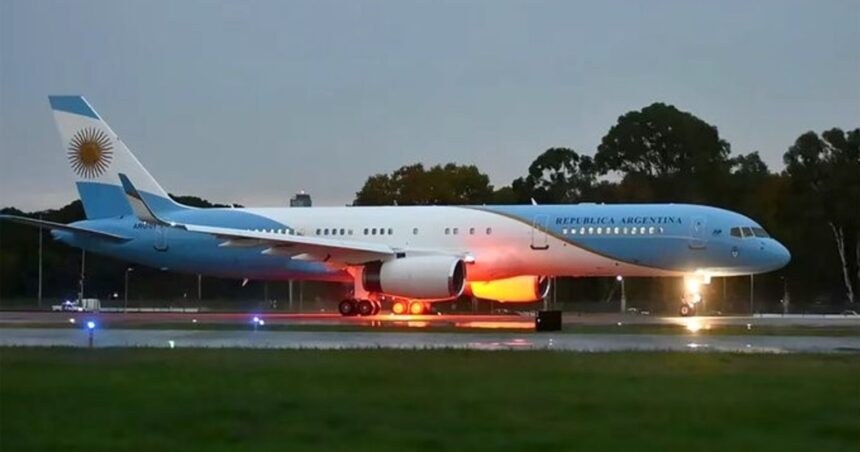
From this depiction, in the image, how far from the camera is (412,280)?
40.2 metres

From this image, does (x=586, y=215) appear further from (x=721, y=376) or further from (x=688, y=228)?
(x=721, y=376)

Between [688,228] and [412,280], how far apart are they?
870 cm

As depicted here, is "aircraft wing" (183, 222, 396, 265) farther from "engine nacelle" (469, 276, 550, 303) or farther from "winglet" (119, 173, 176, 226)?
"engine nacelle" (469, 276, 550, 303)

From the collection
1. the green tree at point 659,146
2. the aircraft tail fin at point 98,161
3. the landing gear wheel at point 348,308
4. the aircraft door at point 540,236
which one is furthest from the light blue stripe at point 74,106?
the green tree at point 659,146

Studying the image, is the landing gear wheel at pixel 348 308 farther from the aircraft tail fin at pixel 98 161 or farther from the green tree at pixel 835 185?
the green tree at pixel 835 185

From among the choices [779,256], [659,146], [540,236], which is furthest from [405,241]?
[659,146]

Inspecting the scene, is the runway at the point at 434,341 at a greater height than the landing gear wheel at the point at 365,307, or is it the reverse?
the landing gear wheel at the point at 365,307

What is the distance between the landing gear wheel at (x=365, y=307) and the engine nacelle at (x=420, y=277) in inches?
36.4

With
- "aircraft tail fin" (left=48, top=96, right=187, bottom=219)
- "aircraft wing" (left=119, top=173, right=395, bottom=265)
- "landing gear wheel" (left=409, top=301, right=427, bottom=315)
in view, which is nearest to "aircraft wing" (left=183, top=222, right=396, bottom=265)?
"aircraft wing" (left=119, top=173, right=395, bottom=265)

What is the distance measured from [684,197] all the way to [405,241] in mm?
28344

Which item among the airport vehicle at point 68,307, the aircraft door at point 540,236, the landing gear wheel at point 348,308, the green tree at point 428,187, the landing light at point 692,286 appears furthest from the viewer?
the green tree at point 428,187

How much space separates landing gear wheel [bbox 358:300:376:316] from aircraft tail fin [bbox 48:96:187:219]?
1081 centimetres

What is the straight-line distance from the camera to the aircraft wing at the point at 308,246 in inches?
1646

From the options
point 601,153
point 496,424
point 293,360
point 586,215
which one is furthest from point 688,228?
point 601,153
